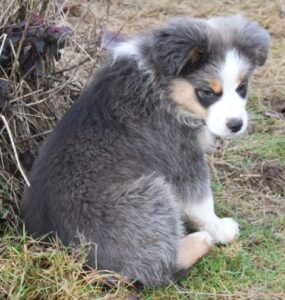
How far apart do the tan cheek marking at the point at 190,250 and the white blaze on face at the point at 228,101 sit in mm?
665

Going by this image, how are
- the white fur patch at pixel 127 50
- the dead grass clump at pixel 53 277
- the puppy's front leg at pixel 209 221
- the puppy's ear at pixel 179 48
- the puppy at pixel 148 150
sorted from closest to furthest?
the dead grass clump at pixel 53 277 < the puppy at pixel 148 150 < the puppy's ear at pixel 179 48 < the white fur patch at pixel 127 50 < the puppy's front leg at pixel 209 221

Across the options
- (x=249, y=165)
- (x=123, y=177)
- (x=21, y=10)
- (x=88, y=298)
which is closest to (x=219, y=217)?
(x=249, y=165)

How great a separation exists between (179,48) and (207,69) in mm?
219

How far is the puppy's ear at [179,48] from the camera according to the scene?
416cm

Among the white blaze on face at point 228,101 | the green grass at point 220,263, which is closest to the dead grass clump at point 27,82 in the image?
the green grass at point 220,263

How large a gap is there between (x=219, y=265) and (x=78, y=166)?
1062 mm

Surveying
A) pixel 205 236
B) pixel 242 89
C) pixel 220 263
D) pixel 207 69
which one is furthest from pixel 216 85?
pixel 220 263

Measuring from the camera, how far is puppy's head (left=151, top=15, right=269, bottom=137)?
4.20 meters

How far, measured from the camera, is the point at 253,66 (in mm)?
4461

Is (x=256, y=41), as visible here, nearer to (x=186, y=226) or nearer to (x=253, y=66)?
(x=253, y=66)

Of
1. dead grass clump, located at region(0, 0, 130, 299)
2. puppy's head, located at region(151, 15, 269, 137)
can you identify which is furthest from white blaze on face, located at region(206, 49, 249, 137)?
dead grass clump, located at region(0, 0, 130, 299)

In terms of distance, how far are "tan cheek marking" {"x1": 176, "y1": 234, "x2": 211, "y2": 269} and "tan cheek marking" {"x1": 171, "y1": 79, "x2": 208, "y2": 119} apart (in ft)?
2.41

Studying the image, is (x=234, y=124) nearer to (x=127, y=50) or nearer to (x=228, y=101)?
(x=228, y=101)

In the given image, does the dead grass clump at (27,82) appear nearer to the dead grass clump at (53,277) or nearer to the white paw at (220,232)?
the dead grass clump at (53,277)
